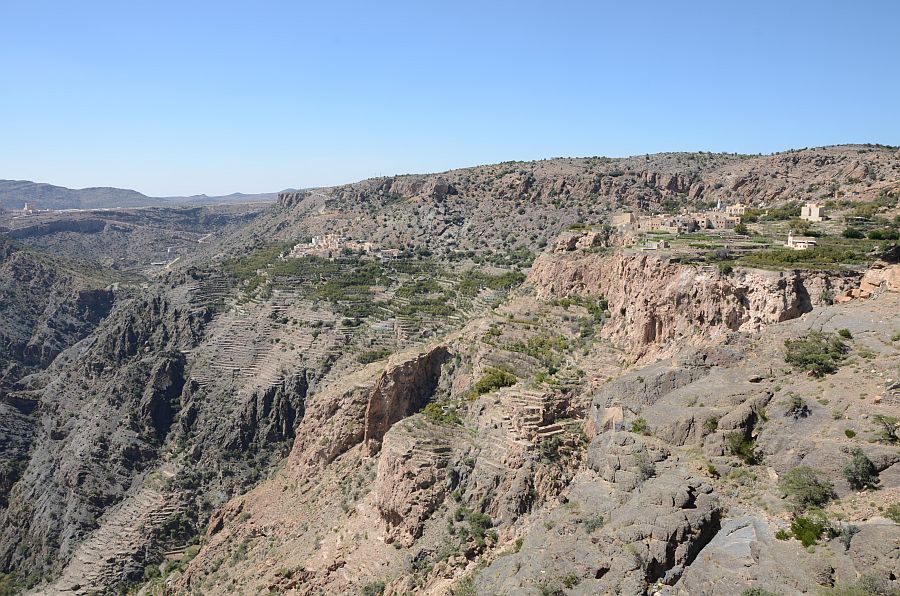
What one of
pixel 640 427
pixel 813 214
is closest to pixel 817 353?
pixel 640 427

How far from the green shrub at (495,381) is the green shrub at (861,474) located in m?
17.6

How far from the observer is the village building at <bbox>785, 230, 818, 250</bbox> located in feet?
97.6

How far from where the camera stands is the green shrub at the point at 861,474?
15.4 metres

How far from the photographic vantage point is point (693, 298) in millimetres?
26484

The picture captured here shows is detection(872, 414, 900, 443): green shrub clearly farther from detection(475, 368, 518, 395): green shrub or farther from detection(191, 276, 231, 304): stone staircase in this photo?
detection(191, 276, 231, 304): stone staircase

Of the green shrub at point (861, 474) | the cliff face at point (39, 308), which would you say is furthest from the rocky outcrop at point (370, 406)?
the cliff face at point (39, 308)

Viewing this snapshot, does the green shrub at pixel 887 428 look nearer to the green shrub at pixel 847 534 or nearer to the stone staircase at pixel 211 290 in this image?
the green shrub at pixel 847 534

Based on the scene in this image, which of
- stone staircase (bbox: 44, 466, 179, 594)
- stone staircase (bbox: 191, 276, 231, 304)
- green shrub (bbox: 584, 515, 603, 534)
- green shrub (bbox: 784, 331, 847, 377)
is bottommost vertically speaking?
stone staircase (bbox: 44, 466, 179, 594)

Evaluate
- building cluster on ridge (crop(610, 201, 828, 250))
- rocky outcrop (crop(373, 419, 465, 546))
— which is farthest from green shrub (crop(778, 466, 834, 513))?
building cluster on ridge (crop(610, 201, 828, 250))

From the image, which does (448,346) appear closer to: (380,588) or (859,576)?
(380,588)

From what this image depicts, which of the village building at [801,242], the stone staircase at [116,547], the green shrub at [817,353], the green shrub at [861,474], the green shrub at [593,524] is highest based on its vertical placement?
the village building at [801,242]

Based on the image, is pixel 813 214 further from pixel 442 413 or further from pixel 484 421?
pixel 442 413

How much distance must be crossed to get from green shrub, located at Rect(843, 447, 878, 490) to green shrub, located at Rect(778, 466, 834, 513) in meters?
0.47

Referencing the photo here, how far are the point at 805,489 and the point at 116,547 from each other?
41903mm
